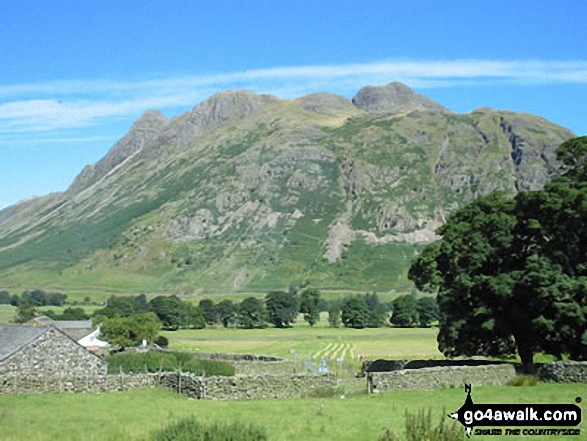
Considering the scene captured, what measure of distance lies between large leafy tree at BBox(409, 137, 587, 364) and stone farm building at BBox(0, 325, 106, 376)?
24.2 meters

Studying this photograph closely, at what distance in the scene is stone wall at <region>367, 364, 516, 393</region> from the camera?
33.4m

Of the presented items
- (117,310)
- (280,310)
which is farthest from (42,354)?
(280,310)

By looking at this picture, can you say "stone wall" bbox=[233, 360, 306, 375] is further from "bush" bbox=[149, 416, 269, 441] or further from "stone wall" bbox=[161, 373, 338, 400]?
"bush" bbox=[149, 416, 269, 441]

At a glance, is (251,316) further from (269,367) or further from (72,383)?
(72,383)

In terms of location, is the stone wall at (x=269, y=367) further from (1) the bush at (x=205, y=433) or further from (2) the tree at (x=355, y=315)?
(2) the tree at (x=355, y=315)

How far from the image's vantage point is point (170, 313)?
14462cm

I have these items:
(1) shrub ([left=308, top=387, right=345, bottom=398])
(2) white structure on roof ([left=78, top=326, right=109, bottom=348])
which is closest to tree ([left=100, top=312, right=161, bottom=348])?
(2) white structure on roof ([left=78, top=326, right=109, bottom=348])

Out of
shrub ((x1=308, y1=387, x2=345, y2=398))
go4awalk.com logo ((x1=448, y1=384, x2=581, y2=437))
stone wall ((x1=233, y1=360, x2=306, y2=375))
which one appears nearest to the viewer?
go4awalk.com logo ((x1=448, y1=384, x2=581, y2=437))

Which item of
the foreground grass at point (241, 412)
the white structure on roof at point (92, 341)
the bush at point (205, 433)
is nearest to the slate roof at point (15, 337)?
the foreground grass at point (241, 412)

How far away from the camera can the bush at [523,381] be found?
34.2 meters

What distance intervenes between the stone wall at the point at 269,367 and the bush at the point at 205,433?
31.6 metres

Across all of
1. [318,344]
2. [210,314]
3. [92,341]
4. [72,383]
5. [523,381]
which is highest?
[523,381]

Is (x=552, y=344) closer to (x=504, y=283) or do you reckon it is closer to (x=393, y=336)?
(x=504, y=283)

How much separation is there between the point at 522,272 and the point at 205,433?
27.4 metres
